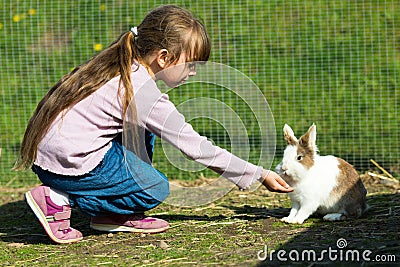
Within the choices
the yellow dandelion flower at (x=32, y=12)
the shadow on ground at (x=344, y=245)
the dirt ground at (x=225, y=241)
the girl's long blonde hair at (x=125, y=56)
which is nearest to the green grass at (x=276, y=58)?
the yellow dandelion flower at (x=32, y=12)

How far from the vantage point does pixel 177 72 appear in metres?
3.44

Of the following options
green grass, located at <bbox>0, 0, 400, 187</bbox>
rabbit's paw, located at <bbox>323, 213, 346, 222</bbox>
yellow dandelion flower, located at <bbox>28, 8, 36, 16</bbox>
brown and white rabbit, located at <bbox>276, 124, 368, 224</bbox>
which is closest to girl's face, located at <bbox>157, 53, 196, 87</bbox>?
brown and white rabbit, located at <bbox>276, 124, 368, 224</bbox>

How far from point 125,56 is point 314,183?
3.88ft

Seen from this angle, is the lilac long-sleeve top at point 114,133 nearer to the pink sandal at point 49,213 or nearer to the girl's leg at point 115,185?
the girl's leg at point 115,185

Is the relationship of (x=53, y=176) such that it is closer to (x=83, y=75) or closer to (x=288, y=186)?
(x=83, y=75)

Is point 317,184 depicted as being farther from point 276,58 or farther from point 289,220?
point 276,58

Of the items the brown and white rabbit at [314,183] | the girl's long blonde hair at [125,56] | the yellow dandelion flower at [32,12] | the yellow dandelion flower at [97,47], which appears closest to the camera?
the girl's long blonde hair at [125,56]

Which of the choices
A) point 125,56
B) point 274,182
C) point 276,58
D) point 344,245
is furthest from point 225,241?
point 276,58

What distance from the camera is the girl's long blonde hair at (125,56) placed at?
3.38 m

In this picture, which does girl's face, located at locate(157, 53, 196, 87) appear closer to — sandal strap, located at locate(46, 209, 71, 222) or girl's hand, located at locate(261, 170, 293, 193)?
girl's hand, located at locate(261, 170, 293, 193)

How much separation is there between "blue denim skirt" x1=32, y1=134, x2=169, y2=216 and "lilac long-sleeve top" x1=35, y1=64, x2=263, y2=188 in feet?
0.17

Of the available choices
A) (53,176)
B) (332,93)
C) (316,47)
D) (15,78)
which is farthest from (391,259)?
(15,78)

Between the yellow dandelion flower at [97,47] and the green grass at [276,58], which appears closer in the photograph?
the green grass at [276,58]

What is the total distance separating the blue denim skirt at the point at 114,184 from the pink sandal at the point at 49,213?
0.06 m
